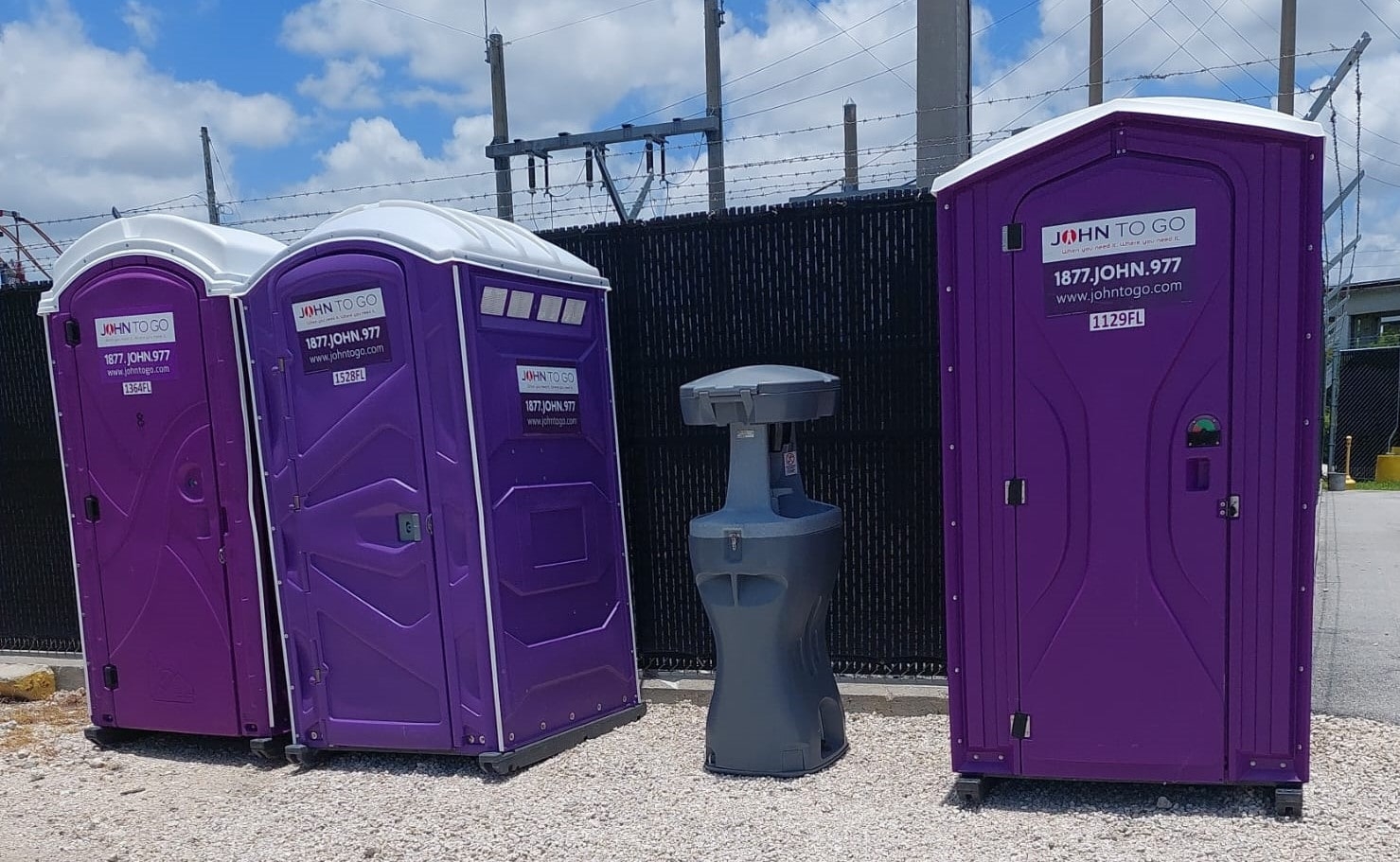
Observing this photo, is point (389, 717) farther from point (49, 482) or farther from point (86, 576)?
point (49, 482)

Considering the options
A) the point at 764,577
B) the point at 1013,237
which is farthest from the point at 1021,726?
the point at 1013,237

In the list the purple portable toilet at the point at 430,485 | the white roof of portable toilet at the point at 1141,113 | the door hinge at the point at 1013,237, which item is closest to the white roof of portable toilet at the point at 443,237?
the purple portable toilet at the point at 430,485

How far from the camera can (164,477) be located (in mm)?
4832

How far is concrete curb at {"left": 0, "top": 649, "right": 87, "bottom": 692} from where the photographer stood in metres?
6.23

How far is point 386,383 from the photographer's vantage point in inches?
170

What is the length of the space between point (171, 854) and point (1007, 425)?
3.54 metres

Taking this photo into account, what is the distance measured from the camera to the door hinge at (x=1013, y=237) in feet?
11.6

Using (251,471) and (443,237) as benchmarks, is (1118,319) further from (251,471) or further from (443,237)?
(251,471)

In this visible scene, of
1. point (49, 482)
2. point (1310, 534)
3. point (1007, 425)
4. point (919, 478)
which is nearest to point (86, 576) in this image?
point (49, 482)

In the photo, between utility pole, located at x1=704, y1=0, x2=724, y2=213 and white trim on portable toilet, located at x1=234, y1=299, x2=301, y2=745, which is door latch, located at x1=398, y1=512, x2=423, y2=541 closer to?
white trim on portable toilet, located at x1=234, y1=299, x2=301, y2=745

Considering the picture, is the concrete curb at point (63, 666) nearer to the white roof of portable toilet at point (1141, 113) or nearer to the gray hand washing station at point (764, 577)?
the gray hand washing station at point (764, 577)

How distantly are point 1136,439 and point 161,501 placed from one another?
4.36 m

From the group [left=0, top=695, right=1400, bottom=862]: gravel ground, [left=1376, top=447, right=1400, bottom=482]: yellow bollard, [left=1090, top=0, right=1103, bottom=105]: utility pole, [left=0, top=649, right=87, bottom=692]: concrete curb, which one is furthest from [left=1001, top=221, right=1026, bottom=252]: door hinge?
[left=1376, top=447, right=1400, bottom=482]: yellow bollard

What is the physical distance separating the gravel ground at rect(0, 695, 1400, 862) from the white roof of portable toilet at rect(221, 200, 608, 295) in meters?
2.23
